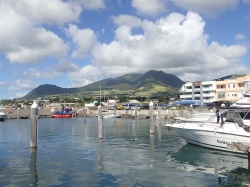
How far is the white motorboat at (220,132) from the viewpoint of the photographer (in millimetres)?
20062

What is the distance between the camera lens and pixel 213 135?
2170 centimetres

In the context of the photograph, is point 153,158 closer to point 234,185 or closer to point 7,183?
point 234,185

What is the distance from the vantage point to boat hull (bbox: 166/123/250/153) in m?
20.0

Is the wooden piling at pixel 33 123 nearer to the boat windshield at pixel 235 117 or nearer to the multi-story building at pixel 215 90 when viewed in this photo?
the boat windshield at pixel 235 117

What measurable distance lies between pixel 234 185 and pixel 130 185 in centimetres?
518

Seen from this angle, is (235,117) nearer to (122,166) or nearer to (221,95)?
(122,166)

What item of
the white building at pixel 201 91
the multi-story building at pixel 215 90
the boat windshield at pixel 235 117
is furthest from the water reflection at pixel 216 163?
the white building at pixel 201 91

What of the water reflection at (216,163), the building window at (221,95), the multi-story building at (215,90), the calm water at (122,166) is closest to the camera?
the calm water at (122,166)

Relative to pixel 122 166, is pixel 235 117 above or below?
above

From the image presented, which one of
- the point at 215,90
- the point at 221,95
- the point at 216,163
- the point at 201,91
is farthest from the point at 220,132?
the point at 201,91

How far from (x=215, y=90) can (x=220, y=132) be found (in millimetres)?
78124

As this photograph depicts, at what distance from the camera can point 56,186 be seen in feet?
43.9

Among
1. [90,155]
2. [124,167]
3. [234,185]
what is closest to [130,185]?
[124,167]

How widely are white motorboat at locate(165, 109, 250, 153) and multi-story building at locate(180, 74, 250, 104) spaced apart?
62370mm
